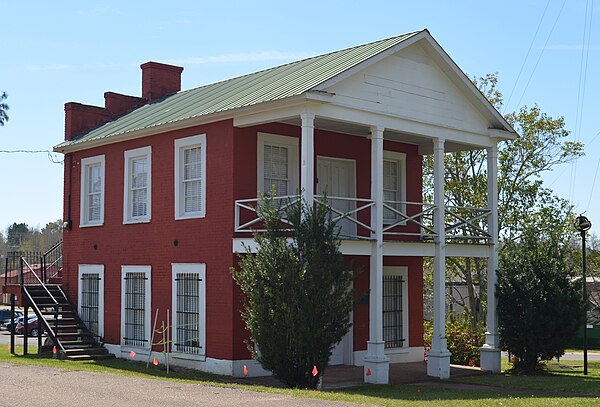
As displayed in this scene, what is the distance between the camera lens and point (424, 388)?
17281mm

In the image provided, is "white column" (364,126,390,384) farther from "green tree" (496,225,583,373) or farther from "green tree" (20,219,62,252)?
"green tree" (20,219,62,252)

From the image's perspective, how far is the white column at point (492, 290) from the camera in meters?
21.0

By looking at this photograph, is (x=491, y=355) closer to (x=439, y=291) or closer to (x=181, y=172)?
(x=439, y=291)

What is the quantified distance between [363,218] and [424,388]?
19.3 ft

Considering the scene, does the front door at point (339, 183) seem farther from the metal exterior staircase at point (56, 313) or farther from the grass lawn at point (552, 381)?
the metal exterior staircase at point (56, 313)

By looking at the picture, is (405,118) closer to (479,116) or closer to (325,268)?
(479,116)

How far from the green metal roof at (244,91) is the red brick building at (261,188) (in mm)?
Answer: 79

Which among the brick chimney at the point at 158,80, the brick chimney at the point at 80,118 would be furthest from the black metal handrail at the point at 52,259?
the brick chimney at the point at 158,80

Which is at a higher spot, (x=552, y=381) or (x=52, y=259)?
(x=52, y=259)

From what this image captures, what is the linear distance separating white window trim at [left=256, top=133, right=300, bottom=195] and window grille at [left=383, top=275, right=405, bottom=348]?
13.3ft

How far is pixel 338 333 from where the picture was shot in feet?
53.9

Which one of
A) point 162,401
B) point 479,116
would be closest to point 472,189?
point 479,116

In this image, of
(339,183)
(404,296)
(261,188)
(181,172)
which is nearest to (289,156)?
(261,188)

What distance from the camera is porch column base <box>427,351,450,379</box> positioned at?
1947 cm
